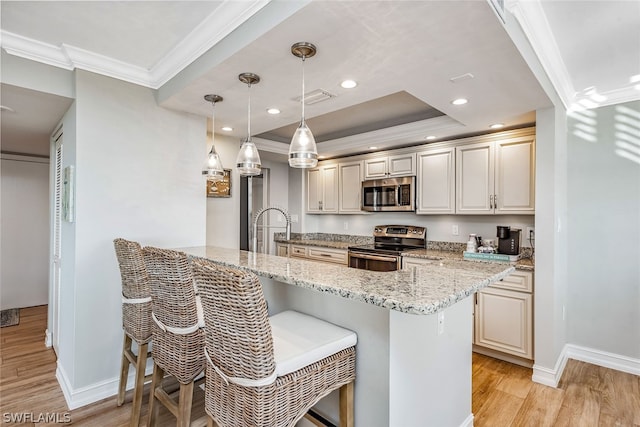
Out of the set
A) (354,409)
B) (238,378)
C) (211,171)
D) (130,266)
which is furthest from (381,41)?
(130,266)

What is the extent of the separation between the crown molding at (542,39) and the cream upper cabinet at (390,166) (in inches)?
62.1

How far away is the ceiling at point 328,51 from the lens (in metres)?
1.51

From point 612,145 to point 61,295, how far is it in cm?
492

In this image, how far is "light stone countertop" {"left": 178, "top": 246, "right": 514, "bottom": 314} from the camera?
108 centimetres

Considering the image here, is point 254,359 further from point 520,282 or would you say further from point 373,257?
point 373,257

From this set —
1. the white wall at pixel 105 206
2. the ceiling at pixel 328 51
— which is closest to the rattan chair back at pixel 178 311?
the white wall at pixel 105 206

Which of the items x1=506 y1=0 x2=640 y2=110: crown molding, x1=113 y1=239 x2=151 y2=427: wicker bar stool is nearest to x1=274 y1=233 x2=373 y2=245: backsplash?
x1=506 y1=0 x2=640 y2=110: crown molding

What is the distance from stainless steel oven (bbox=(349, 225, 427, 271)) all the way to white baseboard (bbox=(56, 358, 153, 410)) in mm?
2519

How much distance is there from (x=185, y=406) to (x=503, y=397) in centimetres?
224

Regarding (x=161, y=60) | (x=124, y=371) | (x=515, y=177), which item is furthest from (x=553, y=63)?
(x=124, y=371)

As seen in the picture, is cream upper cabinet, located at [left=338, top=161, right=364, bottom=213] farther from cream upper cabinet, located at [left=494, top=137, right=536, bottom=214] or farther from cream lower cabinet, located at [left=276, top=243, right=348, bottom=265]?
cream upper cabinet, located at [left=494, top=137, right=536, bottom=214]

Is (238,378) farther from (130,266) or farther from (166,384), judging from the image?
(166,384)

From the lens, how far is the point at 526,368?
9.40 feet

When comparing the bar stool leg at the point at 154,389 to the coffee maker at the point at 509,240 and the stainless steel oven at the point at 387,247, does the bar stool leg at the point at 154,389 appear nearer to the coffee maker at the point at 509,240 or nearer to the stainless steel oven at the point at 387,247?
the stainless steel oven at the point at 387,247
